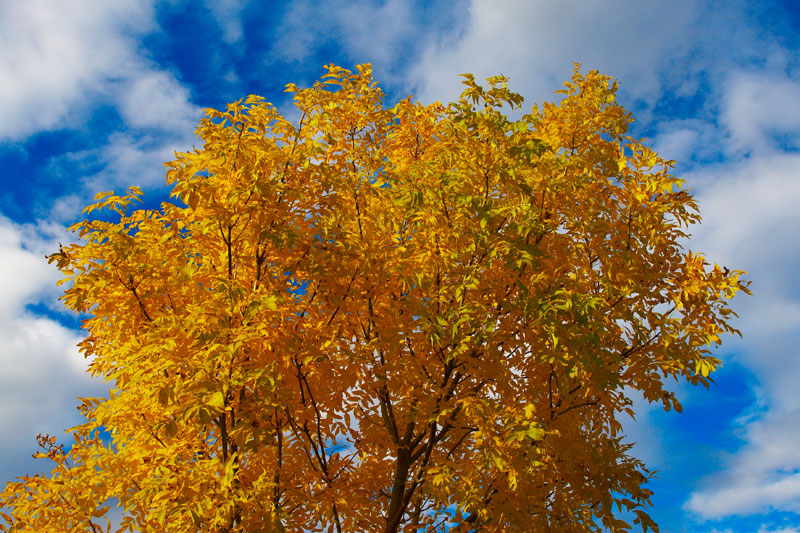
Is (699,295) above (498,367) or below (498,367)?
above

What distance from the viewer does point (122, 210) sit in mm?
6566

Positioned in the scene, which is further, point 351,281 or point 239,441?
point 351,281

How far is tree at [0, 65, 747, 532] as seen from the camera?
541 centimetres

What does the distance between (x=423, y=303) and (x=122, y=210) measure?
359cm

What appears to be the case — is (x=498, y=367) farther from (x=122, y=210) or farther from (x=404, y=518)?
(x=122, y=210)

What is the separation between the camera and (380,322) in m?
6.24

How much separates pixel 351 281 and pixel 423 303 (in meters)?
0.77

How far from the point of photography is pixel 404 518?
22.1 ft

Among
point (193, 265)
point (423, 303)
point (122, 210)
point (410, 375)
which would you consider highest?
point (122, 210)

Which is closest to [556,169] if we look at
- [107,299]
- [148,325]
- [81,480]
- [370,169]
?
[370,169]

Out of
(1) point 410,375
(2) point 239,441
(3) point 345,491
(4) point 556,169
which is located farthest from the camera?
(4) point 556,169

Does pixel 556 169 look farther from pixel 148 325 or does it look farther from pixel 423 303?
pixel 148 325

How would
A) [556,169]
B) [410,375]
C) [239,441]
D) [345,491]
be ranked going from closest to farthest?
[239,441]
[410,375]
[345,491]
[556,169]

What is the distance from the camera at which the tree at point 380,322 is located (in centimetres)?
541
